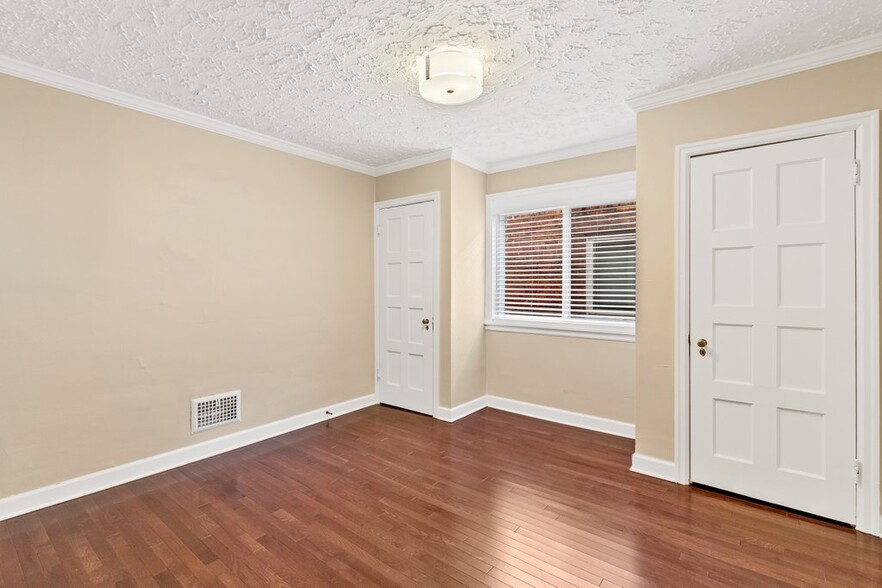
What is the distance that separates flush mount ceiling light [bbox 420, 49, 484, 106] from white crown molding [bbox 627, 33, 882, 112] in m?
1.28

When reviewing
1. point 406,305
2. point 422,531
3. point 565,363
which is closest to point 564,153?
point 565,363

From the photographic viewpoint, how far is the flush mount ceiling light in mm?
2229

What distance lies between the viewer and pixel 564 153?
3945 millimetres

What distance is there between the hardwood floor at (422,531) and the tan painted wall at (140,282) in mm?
464

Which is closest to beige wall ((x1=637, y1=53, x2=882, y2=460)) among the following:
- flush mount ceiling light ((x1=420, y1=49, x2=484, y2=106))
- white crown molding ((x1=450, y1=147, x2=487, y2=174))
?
flush mount ceiling light ((x1=420, y1=49, x2=484, y2=106))

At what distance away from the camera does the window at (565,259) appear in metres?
3.70

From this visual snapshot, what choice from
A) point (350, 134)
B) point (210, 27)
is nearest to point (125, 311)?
Answer: point (210, 27)

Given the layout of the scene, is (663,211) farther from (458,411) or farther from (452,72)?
(458,411)

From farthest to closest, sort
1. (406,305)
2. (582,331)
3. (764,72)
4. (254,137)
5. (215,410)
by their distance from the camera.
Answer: (406,305) → (582,331) → (254,137) → (215,410) → (764,72)

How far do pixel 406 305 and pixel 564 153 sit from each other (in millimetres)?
2197

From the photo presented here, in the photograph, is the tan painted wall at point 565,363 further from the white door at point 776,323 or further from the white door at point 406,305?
the white door at point 776,323

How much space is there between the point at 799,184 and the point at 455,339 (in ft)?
9.24

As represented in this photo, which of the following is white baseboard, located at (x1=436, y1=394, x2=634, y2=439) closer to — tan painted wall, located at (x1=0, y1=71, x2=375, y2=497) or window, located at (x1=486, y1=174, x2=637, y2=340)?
window, located at (x1=486, y1=174, x2=637, y2=340)

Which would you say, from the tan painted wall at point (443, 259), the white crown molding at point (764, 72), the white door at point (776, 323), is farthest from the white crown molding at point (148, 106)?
the white door at point (776, 323)
